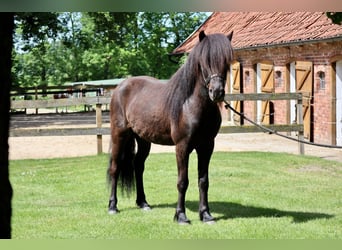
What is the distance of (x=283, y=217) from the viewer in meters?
4.22

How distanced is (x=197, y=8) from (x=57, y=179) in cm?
489

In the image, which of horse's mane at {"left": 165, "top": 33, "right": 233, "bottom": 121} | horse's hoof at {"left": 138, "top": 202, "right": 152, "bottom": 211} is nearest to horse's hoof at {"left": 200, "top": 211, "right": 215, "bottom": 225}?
horse's hoof at {"left": 138, "top": 202, "right": 152, "bottom": 211}

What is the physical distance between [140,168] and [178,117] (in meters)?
0.94

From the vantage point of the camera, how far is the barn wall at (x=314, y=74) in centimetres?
902

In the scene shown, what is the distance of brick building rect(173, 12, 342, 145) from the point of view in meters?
8.95

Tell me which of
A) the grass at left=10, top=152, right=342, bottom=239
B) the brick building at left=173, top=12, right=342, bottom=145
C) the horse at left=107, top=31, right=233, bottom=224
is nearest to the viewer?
the horse at left=107, top=31, right=233, bottom=224

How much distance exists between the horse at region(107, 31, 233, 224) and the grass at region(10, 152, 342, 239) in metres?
0.30

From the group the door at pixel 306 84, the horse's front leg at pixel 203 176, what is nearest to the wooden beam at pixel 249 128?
the door at pixel 306 84

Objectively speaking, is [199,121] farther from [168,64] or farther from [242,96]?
[168,64]

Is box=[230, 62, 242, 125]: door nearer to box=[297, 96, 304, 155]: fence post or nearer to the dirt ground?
the dirt ground

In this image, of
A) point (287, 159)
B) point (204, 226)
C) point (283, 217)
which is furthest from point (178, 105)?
point (287, 159)

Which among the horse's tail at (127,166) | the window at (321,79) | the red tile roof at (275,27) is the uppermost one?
the red tile roof at (275,27)

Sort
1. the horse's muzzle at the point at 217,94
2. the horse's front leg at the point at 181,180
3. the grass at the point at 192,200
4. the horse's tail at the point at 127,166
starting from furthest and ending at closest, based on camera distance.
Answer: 1. the horse's tail at the point at 127,166
2. the horse's front leg at the point at 181,180
3. the grass at the point at 192,200
4. the horse's muzzle at the point at 217,94

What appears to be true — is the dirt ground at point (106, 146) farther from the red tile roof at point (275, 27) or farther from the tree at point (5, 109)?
the tree at point (5, 109)
